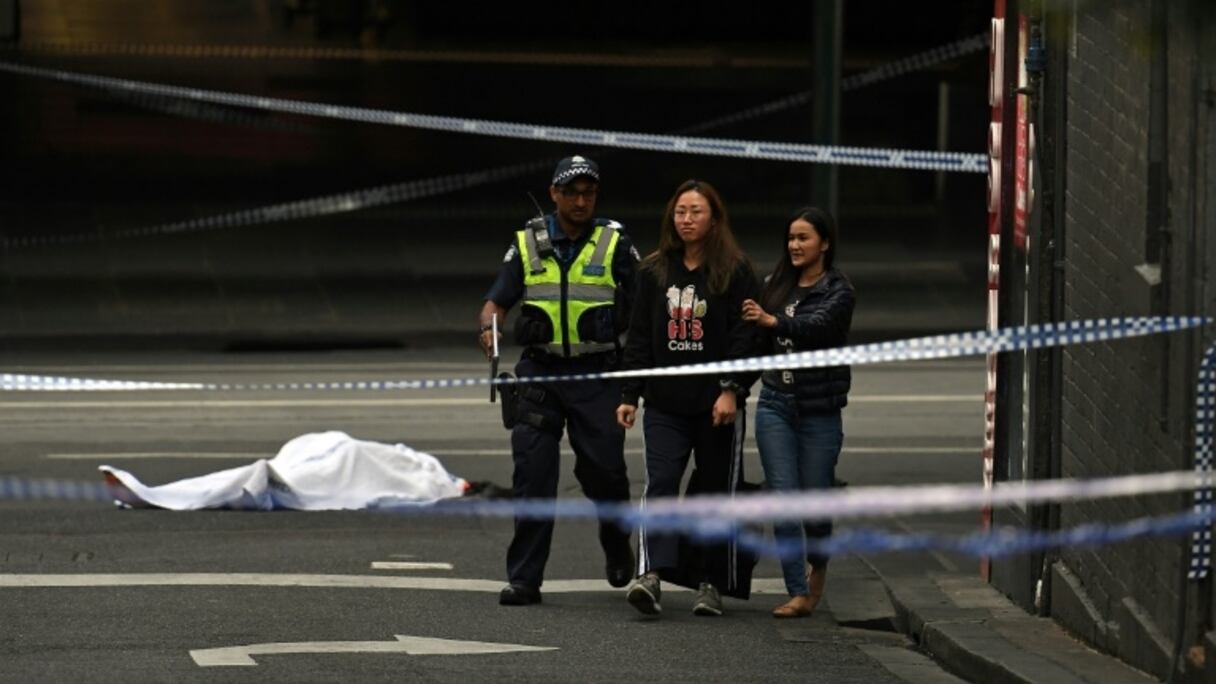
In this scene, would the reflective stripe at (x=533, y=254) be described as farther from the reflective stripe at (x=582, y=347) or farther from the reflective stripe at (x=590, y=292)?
the reflective stripe at (x=582, y=347)

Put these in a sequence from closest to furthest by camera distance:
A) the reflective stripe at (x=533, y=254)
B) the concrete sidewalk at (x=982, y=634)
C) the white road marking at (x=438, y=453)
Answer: the concrete sidewalk at (x=982, y=634) → the reflective stripe at (x=533, y=254) → the white road marking at (x=438, y=453)

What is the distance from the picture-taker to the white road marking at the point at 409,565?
38.6 ft

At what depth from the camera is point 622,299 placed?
435 inches

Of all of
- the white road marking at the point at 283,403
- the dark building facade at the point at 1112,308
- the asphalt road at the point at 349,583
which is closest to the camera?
the dark building facade at the point at 1112,308

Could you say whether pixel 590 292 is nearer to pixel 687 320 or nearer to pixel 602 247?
pixel 602 247

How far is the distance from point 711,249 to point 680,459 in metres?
0.83

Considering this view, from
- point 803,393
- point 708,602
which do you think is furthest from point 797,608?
point 803,393

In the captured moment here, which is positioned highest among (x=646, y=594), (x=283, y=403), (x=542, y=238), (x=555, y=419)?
(x=542, y=238)

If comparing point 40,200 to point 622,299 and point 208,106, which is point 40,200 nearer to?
point 208,106

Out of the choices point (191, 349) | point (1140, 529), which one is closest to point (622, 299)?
point (1140, 529)

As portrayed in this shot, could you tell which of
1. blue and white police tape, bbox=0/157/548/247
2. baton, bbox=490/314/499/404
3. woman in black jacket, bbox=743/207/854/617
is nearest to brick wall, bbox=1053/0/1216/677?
woman in black jacket, bbox=743/207/854/617

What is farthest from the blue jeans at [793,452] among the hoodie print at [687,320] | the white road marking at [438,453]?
the white road marking at [438,453]

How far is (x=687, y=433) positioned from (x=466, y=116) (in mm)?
20864

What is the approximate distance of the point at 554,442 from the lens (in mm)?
11047
